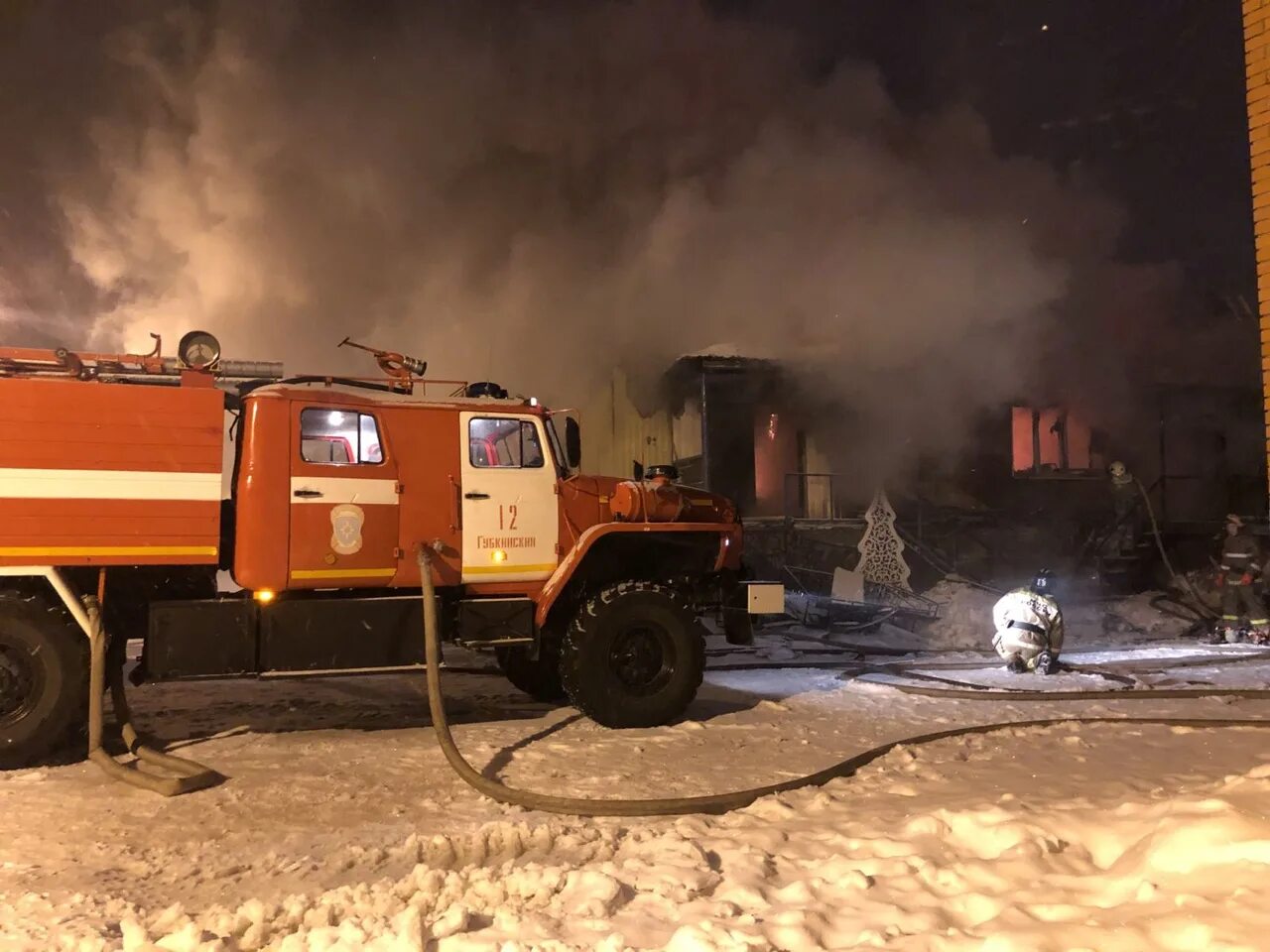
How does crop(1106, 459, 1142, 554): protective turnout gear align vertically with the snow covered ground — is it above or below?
above

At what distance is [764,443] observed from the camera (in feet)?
49.3

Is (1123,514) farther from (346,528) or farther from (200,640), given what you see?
Result: (200,640)

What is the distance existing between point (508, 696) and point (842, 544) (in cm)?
746

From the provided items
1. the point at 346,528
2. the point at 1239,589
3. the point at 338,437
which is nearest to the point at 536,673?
the point at 346,528

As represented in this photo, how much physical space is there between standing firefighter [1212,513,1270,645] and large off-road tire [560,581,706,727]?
815 cm

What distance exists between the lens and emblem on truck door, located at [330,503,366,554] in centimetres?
538

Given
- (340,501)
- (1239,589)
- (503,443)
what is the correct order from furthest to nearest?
(1239,589) → (503,443) → (340,501)

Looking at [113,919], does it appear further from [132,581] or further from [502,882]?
[132,581]

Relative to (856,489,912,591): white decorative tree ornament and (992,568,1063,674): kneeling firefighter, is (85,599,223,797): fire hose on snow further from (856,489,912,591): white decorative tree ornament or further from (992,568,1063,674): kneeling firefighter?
(856,489,912,591): white decorative tree ornament

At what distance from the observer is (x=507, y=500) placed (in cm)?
586

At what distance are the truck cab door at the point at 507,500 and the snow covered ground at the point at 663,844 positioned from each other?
1194 millimetres

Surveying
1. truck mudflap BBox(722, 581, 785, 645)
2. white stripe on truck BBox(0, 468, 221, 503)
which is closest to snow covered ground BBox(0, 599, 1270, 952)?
truck mudflap BBox(722, 581, 785, 645)

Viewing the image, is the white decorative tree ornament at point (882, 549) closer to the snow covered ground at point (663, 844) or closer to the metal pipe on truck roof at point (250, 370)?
the snow covered ground at point (663, 844)

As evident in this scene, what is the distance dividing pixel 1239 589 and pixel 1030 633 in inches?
192
